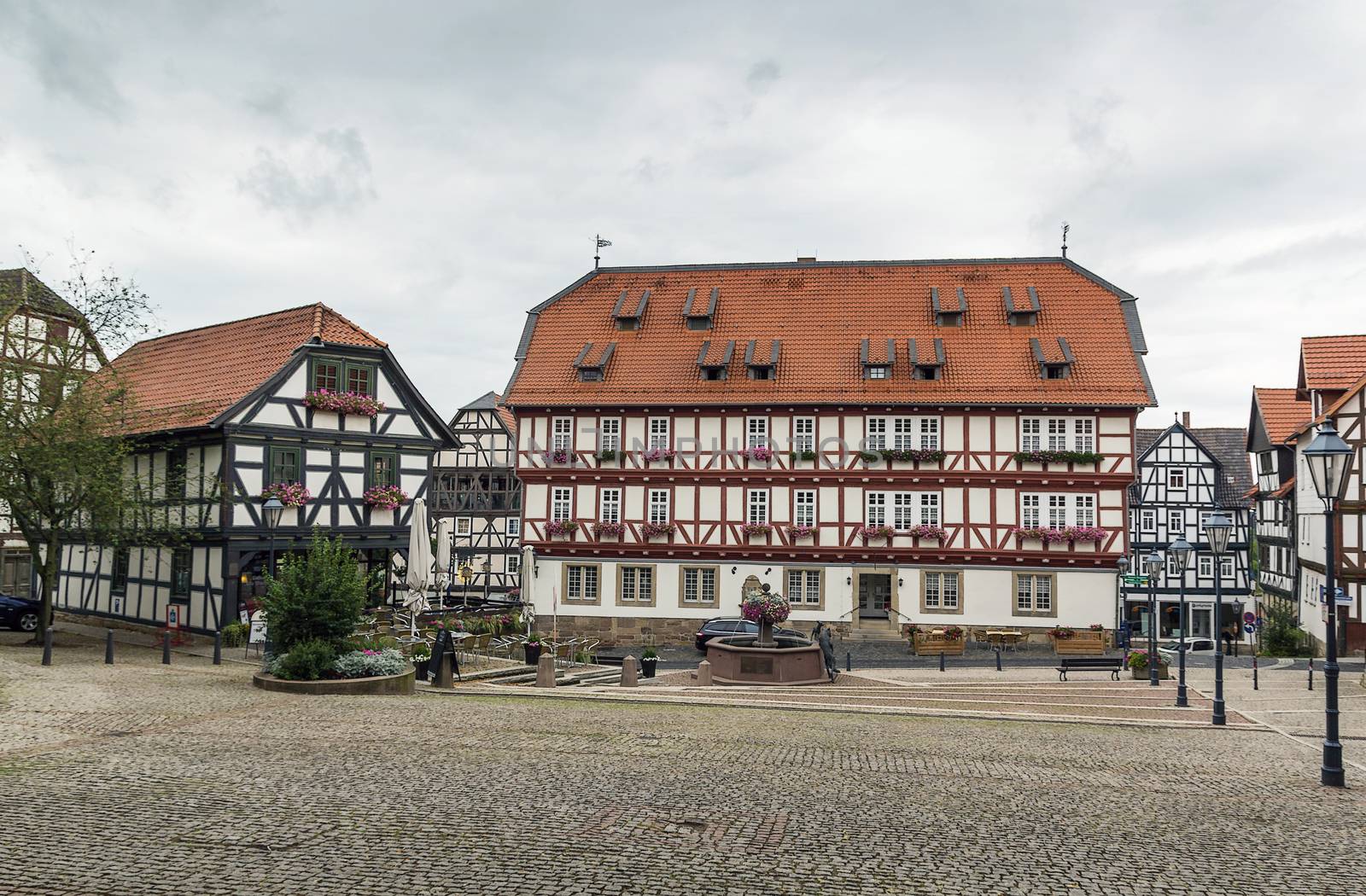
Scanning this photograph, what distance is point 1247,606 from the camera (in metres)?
56.7

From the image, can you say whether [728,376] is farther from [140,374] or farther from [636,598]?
[140,374]

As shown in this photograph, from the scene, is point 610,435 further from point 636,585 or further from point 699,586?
point 699,586

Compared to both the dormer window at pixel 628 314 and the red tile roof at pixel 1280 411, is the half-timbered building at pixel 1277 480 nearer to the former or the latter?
the red tile roof at pixel 1280 411

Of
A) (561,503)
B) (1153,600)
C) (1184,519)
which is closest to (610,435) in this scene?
(561,503)

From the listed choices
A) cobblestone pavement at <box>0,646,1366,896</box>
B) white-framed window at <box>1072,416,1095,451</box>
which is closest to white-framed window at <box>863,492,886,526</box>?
white-framed window at <box>1072,416,1095,451</box>

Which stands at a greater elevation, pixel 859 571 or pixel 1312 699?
pixel 859 571

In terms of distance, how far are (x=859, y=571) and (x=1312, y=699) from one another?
625 inches

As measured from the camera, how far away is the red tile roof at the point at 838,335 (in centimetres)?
3675

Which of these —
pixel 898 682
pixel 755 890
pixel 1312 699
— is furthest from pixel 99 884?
pixel 1312 699

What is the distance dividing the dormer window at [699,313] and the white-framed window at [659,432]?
4332 millimetres

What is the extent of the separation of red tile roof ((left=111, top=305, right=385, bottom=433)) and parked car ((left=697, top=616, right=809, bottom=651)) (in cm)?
1339

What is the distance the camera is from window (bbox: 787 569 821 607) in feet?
122

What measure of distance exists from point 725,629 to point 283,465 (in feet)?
46.9

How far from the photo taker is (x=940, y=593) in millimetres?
36406
